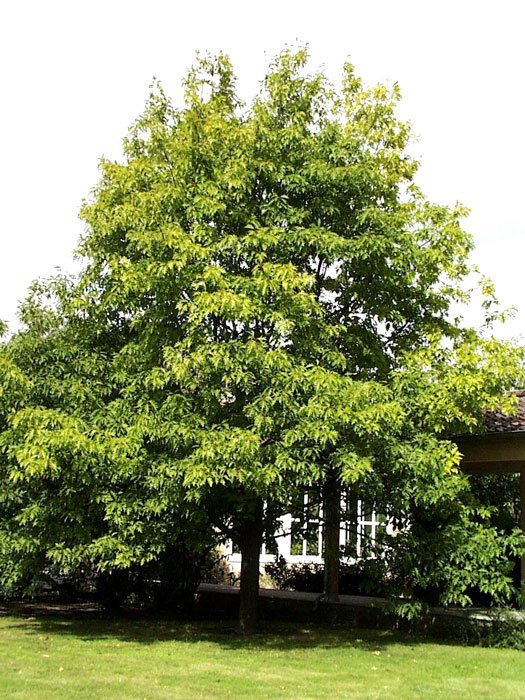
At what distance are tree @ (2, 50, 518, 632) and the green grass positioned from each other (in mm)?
1773

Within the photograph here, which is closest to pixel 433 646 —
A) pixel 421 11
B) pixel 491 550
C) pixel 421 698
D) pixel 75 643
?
pixel 491 550

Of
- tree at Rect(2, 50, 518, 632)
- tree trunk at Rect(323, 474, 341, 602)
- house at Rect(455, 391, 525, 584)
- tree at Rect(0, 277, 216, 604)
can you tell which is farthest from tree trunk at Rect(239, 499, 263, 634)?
house at Rect(455, 391, 525, 584)

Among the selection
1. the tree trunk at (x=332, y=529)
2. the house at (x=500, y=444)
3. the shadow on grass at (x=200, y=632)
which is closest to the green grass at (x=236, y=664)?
the shadow on grass at (x=200, y=632)

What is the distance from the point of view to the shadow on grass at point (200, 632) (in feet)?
46.0

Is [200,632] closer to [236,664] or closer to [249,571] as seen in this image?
[249,571]

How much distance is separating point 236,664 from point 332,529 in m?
5.39

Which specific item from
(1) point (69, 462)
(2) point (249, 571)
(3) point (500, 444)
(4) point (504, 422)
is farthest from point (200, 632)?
(4) point (504, 422)

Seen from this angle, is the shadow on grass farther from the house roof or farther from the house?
the house roof

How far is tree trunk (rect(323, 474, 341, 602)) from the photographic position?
48.2ft

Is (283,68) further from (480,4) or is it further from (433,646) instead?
(433,646)

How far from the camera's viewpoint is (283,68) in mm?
14898

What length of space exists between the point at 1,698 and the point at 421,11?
377 inches

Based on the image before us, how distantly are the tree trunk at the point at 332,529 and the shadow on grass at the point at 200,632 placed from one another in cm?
93

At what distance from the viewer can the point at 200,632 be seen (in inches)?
603
